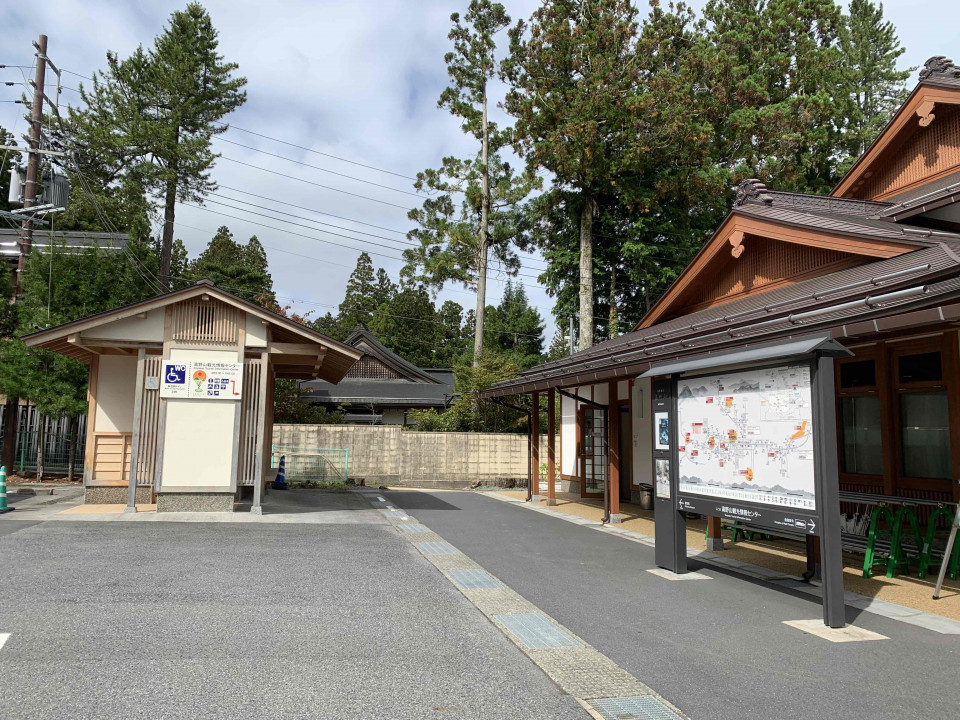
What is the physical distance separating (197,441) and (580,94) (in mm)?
17897

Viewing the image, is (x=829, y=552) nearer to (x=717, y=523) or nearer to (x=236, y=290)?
(x=717, y=523)

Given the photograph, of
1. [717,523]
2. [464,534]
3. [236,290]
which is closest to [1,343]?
[464,534]

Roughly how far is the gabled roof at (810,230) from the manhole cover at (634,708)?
7.11m

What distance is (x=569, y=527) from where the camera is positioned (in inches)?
478

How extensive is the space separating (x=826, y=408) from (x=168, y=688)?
539cm

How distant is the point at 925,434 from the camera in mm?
8867

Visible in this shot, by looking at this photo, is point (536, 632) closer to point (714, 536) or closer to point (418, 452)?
point (714, 536)

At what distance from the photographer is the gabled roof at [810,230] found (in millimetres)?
9516

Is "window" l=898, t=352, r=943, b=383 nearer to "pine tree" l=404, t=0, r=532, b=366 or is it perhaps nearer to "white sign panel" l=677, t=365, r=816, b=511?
"white sign panel" l=677, t=365, r=816, b=511

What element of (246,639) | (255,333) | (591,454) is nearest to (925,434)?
(246,639)

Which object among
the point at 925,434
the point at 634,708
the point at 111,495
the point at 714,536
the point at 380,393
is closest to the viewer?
the point at 634,708

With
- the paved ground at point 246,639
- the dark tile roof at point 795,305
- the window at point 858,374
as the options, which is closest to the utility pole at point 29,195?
the paved ground at point 246,639

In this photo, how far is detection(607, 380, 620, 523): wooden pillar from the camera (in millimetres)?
12078

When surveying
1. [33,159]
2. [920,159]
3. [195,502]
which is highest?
[33,159]
